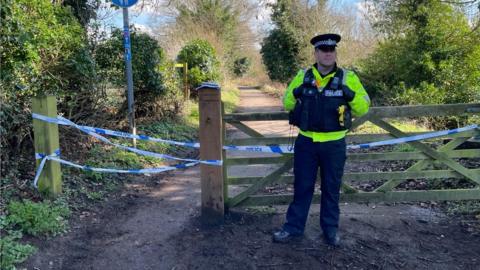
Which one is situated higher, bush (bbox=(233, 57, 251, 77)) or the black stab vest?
bush (bbox=(233, 57, 251, 77))

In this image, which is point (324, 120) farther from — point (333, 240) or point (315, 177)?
point (333, 240)

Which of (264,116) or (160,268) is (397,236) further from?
(160,268)

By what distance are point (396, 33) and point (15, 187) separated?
45.8 feet

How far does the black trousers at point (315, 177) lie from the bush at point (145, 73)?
4.97 meters

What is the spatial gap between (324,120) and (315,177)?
2.05 ft

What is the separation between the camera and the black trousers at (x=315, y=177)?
13.2ft

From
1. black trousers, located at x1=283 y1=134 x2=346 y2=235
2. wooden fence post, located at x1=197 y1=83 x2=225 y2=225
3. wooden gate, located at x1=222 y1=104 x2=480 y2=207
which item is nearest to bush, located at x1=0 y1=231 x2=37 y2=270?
wooden fence post, located at x1=197 y1=83 x2=225 y2=225

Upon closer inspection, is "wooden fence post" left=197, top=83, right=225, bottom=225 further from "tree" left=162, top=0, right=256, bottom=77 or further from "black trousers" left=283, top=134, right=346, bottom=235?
"tree" left=162, top=0, right=256, bottom=77

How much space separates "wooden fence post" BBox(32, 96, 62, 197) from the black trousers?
2.80 metres

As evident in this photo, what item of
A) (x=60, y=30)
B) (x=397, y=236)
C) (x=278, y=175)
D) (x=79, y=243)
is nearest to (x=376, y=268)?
(x=397, y=236)

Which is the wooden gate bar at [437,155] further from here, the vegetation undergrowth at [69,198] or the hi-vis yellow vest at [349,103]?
the vegetation undergrowth at [69,198]

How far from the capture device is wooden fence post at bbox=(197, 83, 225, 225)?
443cm

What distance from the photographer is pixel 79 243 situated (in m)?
4.26

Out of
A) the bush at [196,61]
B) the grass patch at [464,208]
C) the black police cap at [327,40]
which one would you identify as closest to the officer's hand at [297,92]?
the black police cap at [327,40]
